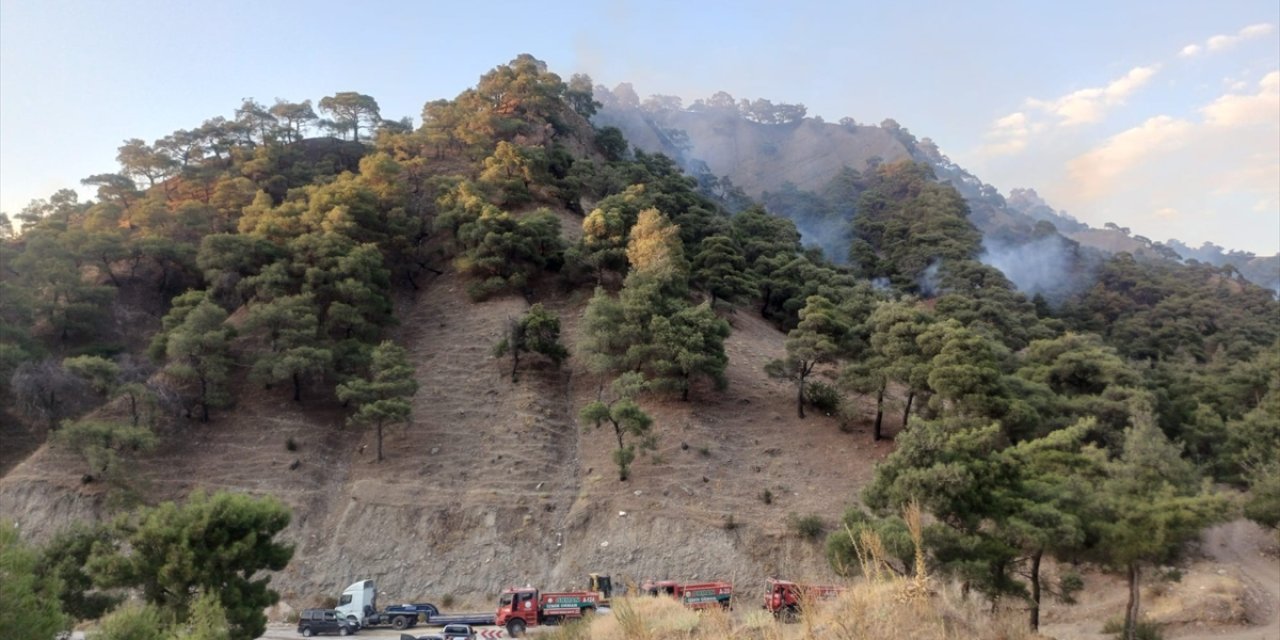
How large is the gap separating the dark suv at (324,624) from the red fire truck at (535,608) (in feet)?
A: 13.2

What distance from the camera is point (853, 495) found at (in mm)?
22781

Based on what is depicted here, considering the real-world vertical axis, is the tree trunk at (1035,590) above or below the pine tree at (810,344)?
below

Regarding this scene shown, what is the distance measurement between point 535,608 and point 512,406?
10.8m

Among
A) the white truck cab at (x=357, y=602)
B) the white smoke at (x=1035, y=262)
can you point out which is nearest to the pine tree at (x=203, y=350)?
the white truck cab at (x=357, y=602)

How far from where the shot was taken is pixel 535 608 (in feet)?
56.5

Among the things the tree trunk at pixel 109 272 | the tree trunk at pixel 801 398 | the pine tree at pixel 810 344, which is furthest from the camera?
the tree trunk at pixel 109 272

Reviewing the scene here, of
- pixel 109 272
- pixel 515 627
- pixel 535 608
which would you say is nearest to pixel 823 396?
pixel 535 608

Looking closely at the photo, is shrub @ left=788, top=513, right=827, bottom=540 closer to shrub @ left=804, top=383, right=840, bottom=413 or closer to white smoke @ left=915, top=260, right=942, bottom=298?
shrub @ left=804, top=383, right=840, bottom=413

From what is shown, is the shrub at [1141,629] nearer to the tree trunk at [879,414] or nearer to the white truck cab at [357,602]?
the tree trunk at [879,414]

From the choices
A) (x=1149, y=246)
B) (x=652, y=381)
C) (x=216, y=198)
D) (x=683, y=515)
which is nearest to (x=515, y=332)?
(x=652, y=381)

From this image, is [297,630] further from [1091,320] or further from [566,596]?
[1091,320]

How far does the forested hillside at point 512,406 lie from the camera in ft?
48.7

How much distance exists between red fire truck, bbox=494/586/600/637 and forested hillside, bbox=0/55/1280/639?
10.7 ft

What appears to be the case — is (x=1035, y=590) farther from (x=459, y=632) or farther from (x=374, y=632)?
(x=374, y=632)
